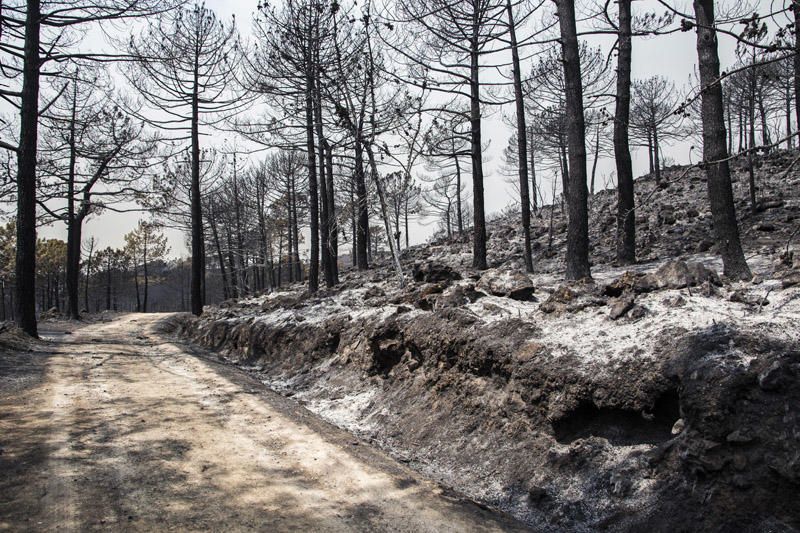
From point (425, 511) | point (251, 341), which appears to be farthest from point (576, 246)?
point (251, 341)

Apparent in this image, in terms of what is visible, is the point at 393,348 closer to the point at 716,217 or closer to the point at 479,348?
the point at 479,348

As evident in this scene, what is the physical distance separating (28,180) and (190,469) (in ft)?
31.7

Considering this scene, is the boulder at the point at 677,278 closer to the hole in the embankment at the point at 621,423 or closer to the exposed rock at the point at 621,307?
the exposed rock at the point at 621,307

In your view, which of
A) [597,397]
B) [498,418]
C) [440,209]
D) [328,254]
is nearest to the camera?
[597,397]

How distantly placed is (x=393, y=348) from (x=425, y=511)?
3.20 meters

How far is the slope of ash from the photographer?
287cm

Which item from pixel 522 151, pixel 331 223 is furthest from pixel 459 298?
pixel 331 223

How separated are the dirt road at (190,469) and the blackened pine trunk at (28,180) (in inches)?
185

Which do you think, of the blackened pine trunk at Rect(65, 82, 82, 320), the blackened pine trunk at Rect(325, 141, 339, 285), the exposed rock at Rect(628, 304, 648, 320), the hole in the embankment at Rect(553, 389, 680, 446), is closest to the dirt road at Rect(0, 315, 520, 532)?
the hole in the embankment at Rect(553, 389, 680, 446)

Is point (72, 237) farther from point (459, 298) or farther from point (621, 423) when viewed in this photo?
point (621, 423)

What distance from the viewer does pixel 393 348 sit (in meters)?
6.54

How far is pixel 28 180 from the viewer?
1025 cm

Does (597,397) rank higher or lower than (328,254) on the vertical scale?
lower

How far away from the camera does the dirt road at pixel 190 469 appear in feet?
10.0
